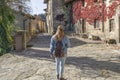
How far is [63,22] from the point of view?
45125 millimetres

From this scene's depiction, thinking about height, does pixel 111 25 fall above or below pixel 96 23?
below

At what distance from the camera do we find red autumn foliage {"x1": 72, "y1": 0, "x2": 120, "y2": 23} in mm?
25594

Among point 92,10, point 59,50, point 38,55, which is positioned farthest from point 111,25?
point 59,50

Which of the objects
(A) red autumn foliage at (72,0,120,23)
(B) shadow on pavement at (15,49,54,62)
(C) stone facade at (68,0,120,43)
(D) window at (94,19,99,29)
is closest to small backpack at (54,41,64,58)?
(B) shadow on pavement at (15,49,54,62)

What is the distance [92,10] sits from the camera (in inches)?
1198

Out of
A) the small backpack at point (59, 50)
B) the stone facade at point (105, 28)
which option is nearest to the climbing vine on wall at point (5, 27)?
the stone facade at point (105, 28)

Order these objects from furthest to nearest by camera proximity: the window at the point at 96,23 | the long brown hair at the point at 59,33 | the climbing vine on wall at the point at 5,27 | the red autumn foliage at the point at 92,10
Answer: the window at the point at 96,23 < the red autumn foliage at the point at 92,10 < the climbing vine on wall at the point at 5,27 < the long brown hair at the point at 59,33

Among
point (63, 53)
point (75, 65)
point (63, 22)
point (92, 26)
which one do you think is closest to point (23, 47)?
point (75, 65)

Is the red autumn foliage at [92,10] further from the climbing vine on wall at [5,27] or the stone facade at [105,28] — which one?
the climbing vine on wall at [5,27]

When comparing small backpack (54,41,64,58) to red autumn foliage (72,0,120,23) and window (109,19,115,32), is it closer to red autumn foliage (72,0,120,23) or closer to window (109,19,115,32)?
red autumn foliage (72,0,120,23)

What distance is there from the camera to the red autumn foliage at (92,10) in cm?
2559

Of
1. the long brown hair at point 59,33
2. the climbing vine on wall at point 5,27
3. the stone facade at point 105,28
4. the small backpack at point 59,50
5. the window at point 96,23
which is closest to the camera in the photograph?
the long brown hair at point 59,33

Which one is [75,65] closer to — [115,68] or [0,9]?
[115,68]

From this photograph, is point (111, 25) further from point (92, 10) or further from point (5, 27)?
point (5, 27)
